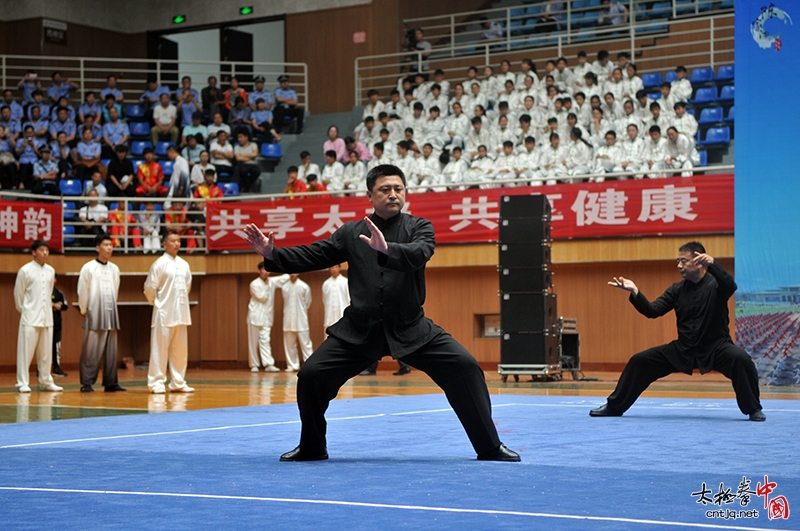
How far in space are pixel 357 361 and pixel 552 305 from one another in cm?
781

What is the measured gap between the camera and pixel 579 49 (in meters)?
19.2

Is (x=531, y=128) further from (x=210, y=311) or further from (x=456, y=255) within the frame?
(x=210, y=311)

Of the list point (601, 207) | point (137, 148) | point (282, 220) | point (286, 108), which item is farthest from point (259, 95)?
point (601, 207)

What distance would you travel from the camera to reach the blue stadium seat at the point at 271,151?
19531mm

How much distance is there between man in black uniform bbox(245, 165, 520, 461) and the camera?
5.38 meters

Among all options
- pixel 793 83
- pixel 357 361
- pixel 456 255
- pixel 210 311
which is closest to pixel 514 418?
pixel 357 361

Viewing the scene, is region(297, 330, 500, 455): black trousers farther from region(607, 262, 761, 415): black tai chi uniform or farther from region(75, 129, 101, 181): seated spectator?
region(75, 129, 101, 181): seated spectator

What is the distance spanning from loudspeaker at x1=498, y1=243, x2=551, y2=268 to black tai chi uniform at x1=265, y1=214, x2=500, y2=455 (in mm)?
7324

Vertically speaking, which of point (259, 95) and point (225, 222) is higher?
point (259, 95)

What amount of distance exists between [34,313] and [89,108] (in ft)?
25.9

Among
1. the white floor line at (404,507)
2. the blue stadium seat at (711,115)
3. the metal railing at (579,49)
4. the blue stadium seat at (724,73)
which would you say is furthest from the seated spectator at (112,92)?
the white floor line at (404,507)

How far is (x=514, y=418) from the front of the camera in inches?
319

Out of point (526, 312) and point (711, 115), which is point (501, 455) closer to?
point (526, 312)

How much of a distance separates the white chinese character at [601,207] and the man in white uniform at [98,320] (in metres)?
6.84
